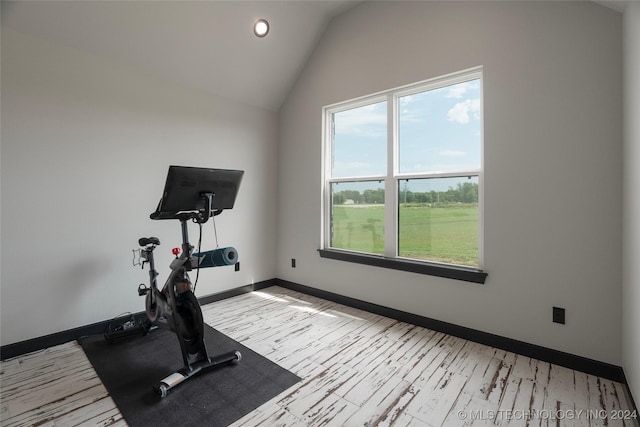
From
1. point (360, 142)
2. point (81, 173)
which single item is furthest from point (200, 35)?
point (360, 142)

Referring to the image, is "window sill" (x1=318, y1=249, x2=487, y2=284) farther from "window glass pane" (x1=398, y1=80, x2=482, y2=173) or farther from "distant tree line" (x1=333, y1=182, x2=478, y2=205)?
"window glass pane" (x1=398, y1=80, x2=482, y2=173)

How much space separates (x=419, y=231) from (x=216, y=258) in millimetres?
1974

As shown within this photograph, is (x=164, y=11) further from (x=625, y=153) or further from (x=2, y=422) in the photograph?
(x=625, y=153)

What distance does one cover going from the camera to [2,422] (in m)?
1.63

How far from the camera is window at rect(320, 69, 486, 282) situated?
2697 mm

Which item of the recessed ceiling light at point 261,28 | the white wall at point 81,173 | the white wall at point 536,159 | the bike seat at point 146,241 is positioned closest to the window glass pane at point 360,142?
the white wall at point 536,159

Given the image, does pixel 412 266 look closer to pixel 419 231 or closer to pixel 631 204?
pixel 419 231

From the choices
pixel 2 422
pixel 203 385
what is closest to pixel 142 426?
pixel 203 385

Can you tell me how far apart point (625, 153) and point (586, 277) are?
2.83ft

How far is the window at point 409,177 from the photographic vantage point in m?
2.70

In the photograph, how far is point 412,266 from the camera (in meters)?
2.92

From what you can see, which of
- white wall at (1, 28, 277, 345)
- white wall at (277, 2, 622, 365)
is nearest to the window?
white wall at (277, 2, 622, 365)

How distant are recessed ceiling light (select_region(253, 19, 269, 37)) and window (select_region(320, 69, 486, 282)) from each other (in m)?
1.09

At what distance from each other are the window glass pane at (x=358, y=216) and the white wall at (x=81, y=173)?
153 centimetres
